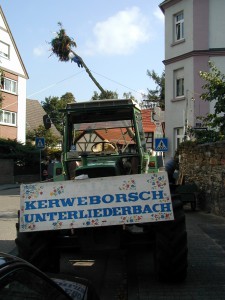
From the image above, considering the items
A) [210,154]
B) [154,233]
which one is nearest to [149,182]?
[154,233]

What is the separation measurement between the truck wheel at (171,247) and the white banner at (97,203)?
0.34 meters

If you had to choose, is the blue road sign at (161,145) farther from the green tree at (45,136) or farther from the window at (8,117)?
the green tree at (45,136)

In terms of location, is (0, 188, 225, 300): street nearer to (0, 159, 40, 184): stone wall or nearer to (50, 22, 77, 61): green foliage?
(0, 159, 40, 184): stone wall

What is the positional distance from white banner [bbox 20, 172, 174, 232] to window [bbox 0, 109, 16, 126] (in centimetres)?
3222

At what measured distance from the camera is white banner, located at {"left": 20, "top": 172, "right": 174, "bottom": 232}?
556cm

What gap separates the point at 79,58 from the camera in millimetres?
31891

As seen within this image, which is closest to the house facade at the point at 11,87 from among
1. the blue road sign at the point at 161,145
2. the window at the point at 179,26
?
the window at the point at 179,26

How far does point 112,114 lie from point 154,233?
2.51 m

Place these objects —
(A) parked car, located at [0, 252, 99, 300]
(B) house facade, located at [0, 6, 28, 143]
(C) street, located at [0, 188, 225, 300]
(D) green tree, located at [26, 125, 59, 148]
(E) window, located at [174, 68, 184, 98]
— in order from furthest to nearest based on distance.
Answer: (D) green tree, located at [26, 125, 59, 148] < (B) house facade, located at [0, 6, 28, 143] < (E) window, located at [174, 68, 184, 98] < (C) street, located at [0, 188, 225, 300] < (A) parked car, located at [0, 252, 99, 300]

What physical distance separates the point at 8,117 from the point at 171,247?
1349 inches

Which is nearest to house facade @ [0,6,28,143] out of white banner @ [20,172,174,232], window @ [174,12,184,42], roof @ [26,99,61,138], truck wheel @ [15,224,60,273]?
roof @ [26,99,61,138]

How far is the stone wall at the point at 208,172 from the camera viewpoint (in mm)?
13062

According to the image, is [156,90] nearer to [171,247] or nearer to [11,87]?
[11,87]

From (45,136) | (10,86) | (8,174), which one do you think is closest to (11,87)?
(10,86)
